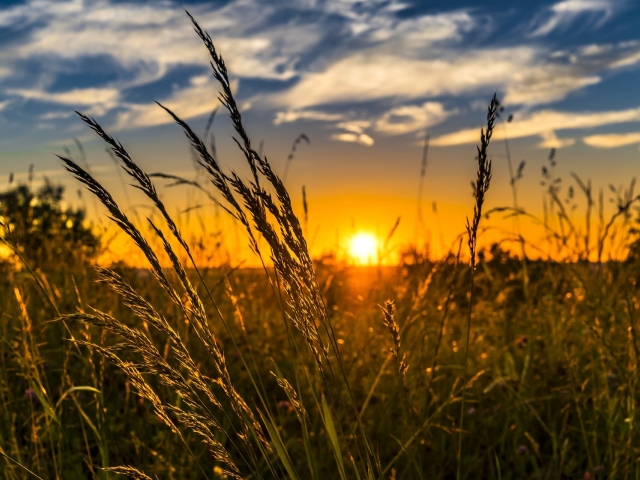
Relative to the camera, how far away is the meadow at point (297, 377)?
121cm

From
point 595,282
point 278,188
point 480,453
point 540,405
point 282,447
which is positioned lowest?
point 480,453

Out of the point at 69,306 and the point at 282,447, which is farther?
the point at 69,306

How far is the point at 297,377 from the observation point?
67.9 inches

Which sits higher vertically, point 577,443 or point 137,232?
point 137,232

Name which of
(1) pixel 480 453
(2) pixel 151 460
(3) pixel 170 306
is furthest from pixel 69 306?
(1) pixel 480 453

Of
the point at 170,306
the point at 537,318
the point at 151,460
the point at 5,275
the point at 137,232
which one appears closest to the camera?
the point at 137,232

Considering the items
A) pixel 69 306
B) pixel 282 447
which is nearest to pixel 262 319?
pixel 69 306

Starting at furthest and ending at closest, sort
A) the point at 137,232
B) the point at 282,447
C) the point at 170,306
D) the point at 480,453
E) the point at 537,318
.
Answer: the point at 537,318
the point at 170,306
the point at 480,453
the point at 282,447
the point at 137,232

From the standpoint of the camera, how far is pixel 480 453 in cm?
305

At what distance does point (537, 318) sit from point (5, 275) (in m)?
4.55

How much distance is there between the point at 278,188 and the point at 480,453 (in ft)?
7.82

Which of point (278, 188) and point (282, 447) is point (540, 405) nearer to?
point (282, 447)

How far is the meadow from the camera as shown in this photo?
1.21 meters

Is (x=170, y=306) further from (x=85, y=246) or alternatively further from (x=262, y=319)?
(x=85, y=246)
